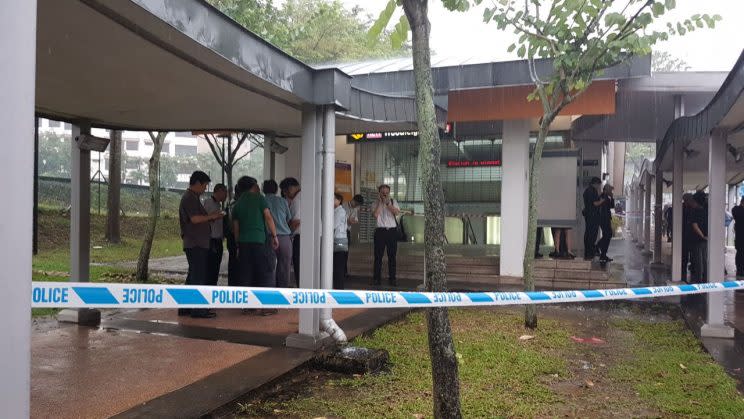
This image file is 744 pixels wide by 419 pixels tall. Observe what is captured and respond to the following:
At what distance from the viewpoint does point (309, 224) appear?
5.95 metres

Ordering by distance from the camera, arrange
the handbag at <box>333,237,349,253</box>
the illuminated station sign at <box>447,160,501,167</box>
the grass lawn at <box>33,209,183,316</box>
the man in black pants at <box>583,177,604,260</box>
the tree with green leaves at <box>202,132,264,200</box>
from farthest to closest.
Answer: the illuminated station sign at <box>447,160,501,167</box> < the tree with green leaves at <box>202,132,264,200</box> < the man in black pants at <box>583,177,604,260</box> < the grass lawn at <box>33,209,183,316</box> < the handbag at <box>333,237,349,253</box>

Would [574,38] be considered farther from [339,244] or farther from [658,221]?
[658,221]

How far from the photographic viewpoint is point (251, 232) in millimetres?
7125

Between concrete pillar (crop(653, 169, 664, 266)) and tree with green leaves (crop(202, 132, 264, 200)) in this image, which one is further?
concrete pillar (crop(653, 169, 664, 266))

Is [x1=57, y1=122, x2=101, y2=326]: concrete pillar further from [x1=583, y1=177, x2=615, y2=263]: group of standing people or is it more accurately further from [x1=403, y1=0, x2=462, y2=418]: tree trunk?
[x1=583, y1=177, x2=615, y2=263]: group of standing people

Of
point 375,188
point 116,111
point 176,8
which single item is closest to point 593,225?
point 375,188

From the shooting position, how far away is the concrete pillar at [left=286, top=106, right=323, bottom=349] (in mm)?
5906

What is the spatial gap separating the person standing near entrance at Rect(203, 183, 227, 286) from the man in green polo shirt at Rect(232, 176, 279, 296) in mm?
269

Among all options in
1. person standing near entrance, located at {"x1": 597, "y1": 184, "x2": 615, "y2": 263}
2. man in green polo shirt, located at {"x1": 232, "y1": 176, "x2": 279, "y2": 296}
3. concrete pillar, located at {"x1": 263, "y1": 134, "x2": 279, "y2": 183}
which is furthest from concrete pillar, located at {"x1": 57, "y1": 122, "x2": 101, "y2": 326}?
person standing near entrance, located at {"x1": 597, "y1": 184, "x2": 615, "y2": 263}

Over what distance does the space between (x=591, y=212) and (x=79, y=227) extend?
903 centimetres

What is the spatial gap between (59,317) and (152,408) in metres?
3.55

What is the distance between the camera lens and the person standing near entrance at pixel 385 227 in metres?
10.1

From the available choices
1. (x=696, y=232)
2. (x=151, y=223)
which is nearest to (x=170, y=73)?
(x=151, y=223)

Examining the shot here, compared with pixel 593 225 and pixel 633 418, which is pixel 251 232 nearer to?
pixel 633 418
